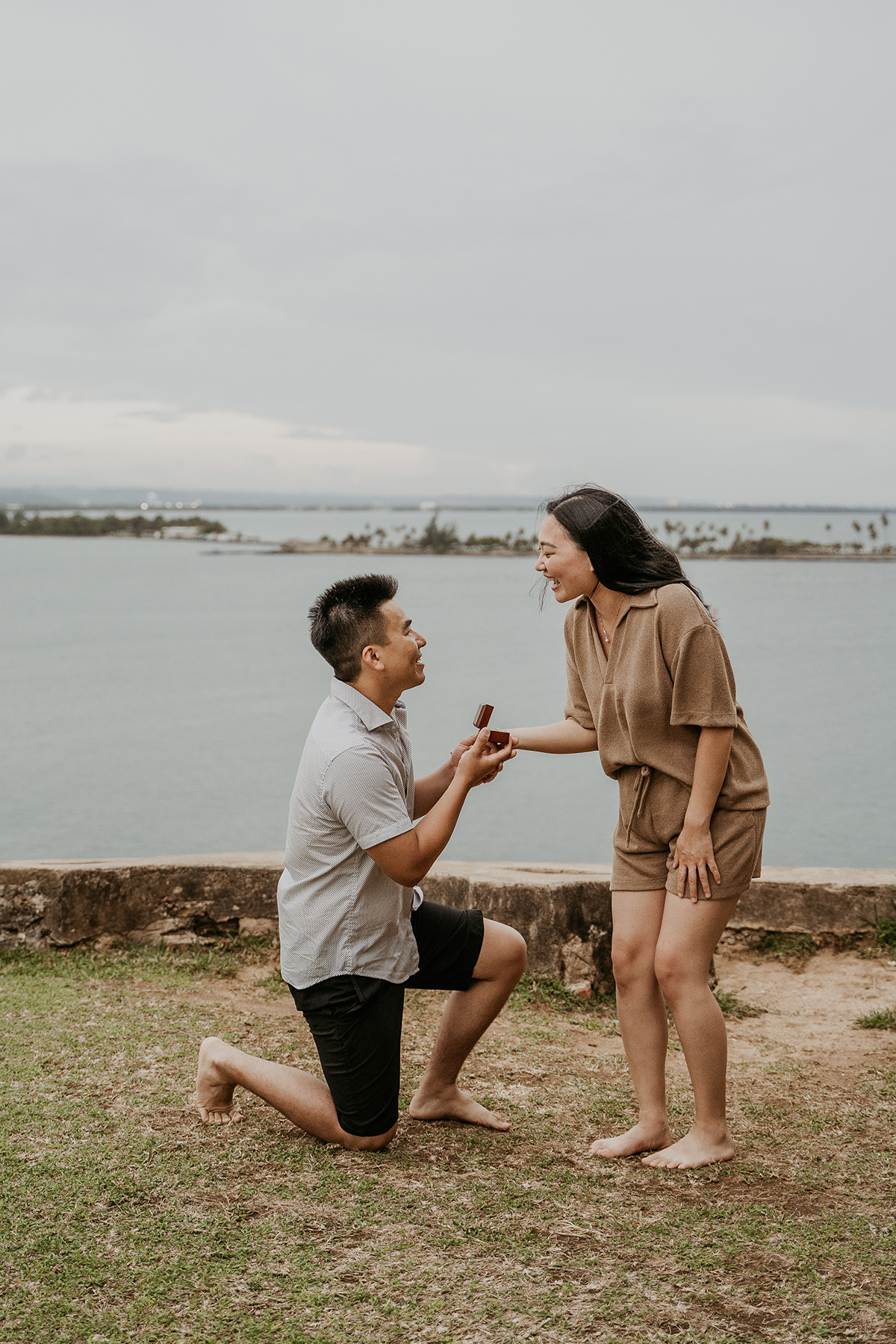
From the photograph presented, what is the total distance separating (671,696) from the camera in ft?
10.6

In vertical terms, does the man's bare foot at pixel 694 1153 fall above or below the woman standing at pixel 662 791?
below

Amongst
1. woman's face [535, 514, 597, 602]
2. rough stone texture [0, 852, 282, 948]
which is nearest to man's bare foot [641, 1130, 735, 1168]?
woman's face [535, 514, 597, 602]

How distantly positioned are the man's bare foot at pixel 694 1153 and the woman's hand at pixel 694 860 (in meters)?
0.65

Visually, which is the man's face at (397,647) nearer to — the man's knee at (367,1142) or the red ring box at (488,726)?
the red ring box at (488,726)

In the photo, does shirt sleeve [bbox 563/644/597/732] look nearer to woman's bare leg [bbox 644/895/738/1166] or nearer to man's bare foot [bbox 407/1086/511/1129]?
woman's bare leg [bbox 644/895/738/1166]

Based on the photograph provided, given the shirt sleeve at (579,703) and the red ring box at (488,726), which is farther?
the shirt sleeve at (579,703)

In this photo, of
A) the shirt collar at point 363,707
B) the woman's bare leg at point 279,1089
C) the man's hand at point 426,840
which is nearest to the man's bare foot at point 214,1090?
the woman's bare leg at point 279,1089

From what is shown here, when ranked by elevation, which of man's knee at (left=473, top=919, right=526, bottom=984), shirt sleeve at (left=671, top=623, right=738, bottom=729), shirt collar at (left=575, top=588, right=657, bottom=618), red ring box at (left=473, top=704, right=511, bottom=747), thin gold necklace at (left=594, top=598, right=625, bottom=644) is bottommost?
man's knee at (left=473, top=919, right=526, bottom=984)

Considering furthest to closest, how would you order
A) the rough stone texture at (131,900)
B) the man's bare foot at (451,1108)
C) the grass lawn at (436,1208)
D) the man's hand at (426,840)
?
the rough stone texture at (131,900) → the man's bare foot at (451,1108) → the man's hand at (426,840) → the grass lawn at (436,1208)

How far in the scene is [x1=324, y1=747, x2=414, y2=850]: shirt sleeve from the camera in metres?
3.15

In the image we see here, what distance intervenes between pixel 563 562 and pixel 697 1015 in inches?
49.9

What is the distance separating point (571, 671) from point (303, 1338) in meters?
1.93

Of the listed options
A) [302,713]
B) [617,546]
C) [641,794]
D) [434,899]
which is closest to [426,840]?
[641,794]

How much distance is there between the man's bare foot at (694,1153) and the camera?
3.22m
